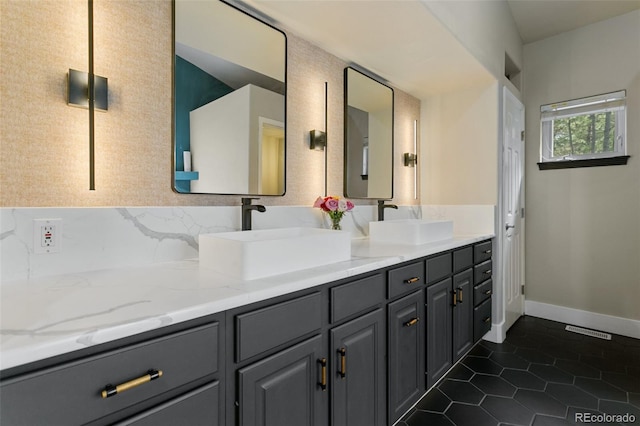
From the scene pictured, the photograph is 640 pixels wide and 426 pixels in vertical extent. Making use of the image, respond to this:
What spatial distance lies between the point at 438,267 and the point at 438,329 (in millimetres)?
363

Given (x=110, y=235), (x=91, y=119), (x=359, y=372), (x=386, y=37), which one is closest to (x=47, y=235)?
(x=110, y=235)

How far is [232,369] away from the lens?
97 centimetres

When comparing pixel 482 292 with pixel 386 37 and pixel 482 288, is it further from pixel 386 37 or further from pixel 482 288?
pixel 386 37

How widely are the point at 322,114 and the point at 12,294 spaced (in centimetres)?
178

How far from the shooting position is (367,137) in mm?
2604

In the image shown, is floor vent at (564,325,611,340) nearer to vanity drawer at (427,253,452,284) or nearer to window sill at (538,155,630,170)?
window sill at (538,155,630,170)

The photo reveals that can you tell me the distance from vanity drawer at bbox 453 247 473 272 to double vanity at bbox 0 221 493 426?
0.37m

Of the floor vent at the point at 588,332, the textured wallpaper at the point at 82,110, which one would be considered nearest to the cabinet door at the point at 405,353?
the textured wallpaper at the point at 82,110

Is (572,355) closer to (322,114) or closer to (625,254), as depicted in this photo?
(625,254)

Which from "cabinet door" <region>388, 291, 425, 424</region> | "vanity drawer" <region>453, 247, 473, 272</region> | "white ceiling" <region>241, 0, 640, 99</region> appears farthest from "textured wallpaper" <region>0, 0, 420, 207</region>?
"vanity drawer" <region>453, 247, 473, 272</region>

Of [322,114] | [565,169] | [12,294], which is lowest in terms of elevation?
[12,294]

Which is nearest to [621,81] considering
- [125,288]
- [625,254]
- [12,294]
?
[625,254]

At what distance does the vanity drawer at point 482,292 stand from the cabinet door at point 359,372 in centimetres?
127

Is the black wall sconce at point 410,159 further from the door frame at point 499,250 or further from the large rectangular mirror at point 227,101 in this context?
the large rectangular mirror at point 227,101
